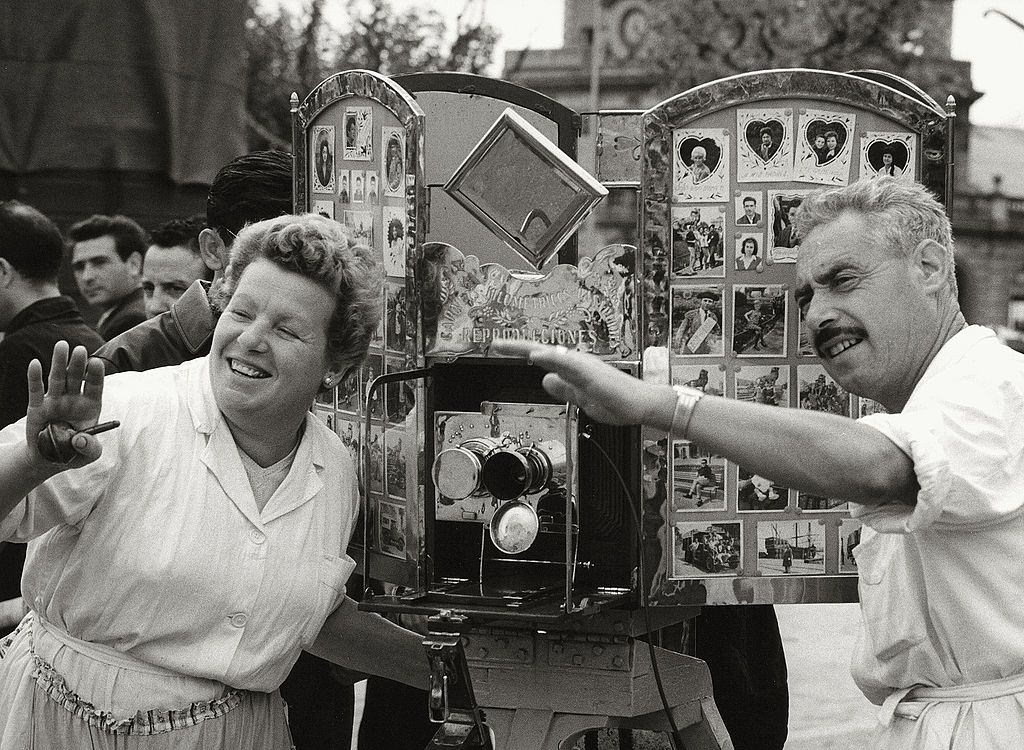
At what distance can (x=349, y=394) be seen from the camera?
338 centimetres

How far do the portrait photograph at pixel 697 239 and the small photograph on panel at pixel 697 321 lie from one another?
0.13ft

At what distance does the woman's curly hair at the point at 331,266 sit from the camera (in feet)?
9.11

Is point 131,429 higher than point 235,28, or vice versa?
point 235,28

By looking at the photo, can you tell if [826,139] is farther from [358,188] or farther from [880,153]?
[358,188]

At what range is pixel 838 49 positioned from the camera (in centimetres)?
1842

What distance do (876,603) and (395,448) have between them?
3.87ft

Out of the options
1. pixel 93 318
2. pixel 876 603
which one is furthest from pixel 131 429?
pixel 93 318

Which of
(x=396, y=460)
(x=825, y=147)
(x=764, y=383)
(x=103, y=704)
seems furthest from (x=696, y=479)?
(x=103, y=704)

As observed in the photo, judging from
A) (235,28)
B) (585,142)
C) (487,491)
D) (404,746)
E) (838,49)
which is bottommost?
(404,746)

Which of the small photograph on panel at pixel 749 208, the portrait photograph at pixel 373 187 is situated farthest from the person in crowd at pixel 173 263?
the small photograph on panel at pixel 749 208

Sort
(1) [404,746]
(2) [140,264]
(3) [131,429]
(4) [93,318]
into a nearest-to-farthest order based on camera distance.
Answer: (3) [131,429]
(1) [404,746]
(2) [140,264]
(4) [93,318]

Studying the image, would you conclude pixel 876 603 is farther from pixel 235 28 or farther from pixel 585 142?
pixel 235 28

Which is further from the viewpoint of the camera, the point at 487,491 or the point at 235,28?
the point at 235,28

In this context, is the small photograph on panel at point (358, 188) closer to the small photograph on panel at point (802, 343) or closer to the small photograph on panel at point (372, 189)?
the small photograph on panel at point (372, 189)
